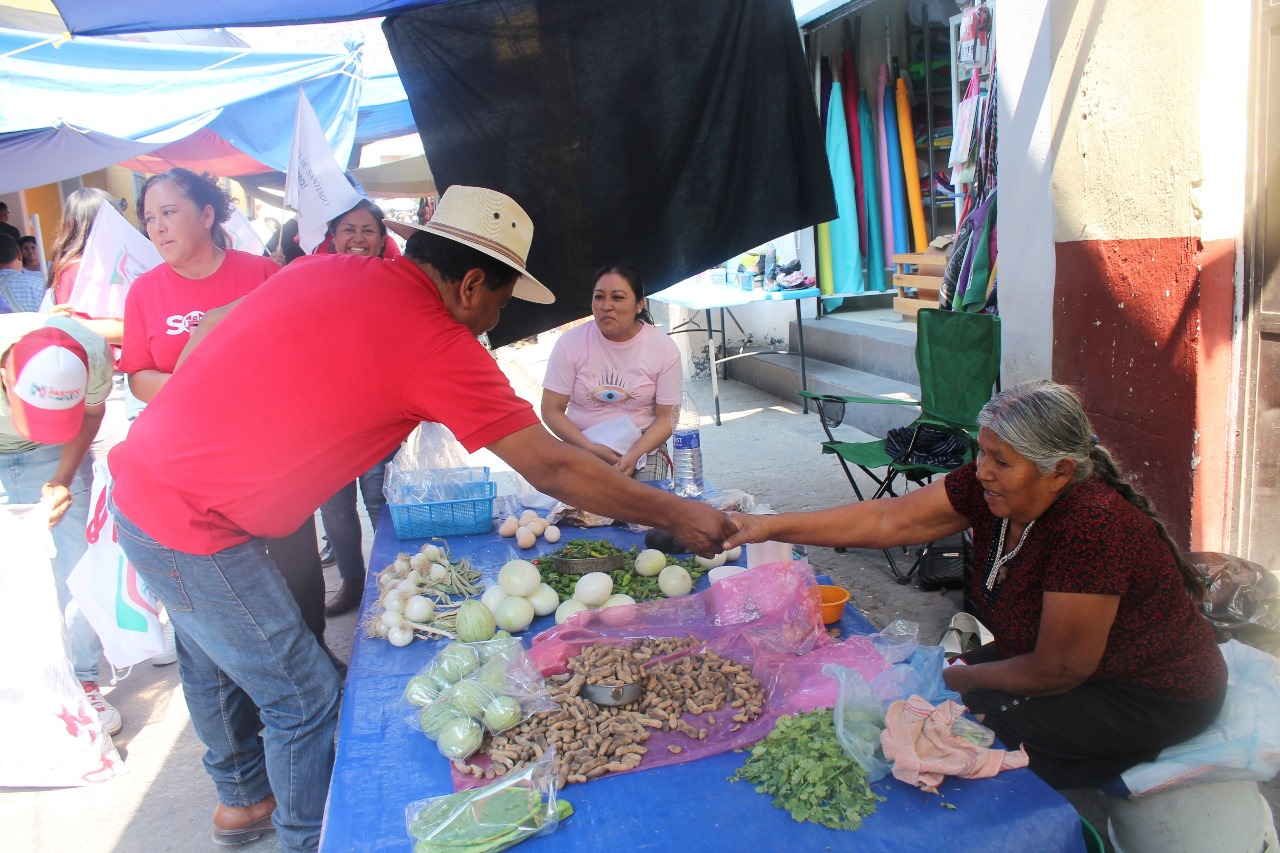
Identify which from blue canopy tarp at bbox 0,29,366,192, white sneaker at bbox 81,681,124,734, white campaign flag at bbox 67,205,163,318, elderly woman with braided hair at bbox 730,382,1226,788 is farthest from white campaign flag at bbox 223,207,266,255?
elderly woman with braided hair at bbox 730,382,1226,788

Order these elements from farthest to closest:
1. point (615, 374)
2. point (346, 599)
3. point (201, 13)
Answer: point (346, 599) < point (615, 374) < point (201, 13)

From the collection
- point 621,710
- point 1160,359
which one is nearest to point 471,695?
point 621,710

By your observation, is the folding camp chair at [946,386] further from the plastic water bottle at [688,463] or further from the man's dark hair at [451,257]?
the man's dark hair at [451,257]

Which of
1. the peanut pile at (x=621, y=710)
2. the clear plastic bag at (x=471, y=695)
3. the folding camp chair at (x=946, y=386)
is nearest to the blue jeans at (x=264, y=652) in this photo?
the clear plastic bag at (x=471, y=695)

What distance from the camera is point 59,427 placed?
3.07 m

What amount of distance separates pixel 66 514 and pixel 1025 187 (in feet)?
13.9

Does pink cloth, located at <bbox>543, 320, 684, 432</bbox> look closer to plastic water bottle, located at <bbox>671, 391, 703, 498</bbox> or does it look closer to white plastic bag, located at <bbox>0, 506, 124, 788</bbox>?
plastic water bottle, located at <bbox>671, 391, 703, 498</bbox>

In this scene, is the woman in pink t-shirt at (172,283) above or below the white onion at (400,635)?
above

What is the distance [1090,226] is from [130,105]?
19.0 ft

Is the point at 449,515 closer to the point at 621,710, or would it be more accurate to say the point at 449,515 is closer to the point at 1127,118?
the point at 621,710

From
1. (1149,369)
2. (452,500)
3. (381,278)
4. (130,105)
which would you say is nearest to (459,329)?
(381,278)

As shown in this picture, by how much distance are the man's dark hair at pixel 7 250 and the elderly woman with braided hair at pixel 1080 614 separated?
7473 mm

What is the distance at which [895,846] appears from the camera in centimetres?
158

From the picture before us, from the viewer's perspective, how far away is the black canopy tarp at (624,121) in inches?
136
